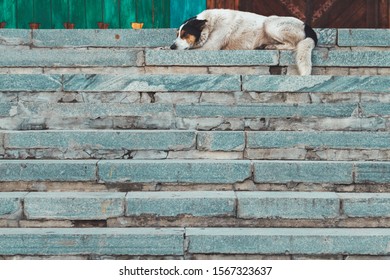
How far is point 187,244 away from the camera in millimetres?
3928

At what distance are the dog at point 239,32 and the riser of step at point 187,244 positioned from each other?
272 cm

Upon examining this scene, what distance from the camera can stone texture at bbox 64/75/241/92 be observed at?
17.1 feet

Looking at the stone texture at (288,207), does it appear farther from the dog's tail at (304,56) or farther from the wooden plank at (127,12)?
the wooden plank at (127,12)

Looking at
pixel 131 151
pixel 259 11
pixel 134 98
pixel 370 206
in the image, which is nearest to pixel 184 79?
pixel 134 98

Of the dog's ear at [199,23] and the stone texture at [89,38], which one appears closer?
the stone texture at [89,38]

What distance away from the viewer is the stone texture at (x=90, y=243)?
391cm

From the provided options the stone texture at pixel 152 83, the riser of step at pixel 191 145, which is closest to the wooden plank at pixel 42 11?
the stone texture at pixel 152 83

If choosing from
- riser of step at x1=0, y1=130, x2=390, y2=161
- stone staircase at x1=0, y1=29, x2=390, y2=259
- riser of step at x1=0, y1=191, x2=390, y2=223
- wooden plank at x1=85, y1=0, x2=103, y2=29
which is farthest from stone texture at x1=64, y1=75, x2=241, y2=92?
wooden plank at x1=85, y1=0, x2=103, y2=29

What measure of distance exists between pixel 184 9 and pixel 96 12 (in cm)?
138

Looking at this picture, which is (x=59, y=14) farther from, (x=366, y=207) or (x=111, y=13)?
(x=366, y=207)

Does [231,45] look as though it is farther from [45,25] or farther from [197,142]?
[45,25]

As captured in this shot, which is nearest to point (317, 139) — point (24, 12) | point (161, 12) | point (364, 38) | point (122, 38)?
point (364, 38)
